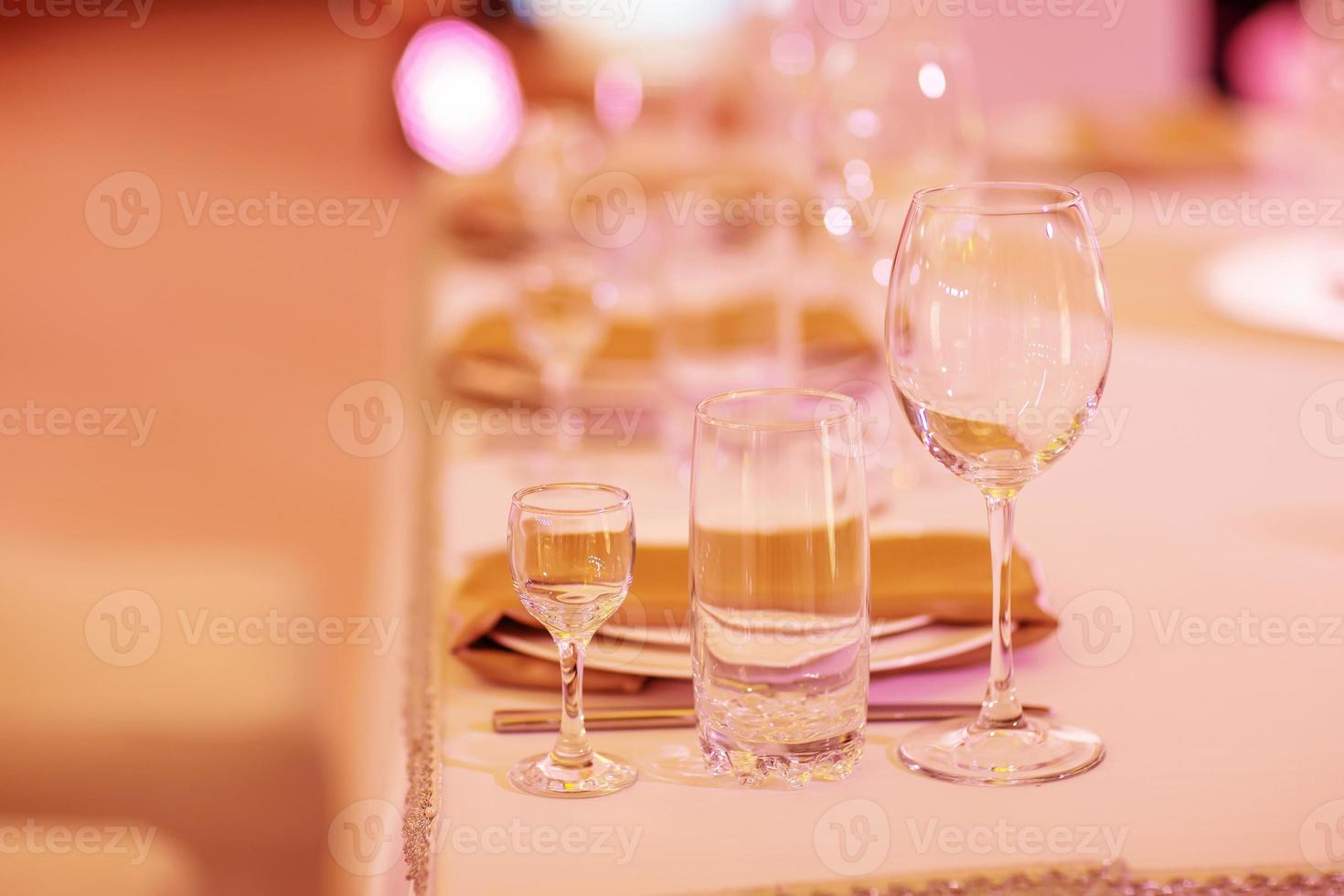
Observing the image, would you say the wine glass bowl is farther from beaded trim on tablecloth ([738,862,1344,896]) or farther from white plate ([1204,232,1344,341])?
white plate ([1204,232,1344,341])

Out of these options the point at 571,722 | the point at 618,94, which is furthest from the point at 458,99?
the point at 571,722

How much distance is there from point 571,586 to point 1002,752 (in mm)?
218

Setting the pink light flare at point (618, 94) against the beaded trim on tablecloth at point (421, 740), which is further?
the pink light flare at point (618, 94)

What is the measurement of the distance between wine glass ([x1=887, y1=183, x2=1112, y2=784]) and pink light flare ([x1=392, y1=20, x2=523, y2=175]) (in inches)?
154

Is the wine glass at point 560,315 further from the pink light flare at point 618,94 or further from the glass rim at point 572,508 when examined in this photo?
the pink light flare at point 618,94

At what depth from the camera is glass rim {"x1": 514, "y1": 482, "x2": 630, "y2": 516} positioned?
730mm

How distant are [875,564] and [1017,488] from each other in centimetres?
16

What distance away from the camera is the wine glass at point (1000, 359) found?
696mm

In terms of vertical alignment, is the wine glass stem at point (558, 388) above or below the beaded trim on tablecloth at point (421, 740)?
above

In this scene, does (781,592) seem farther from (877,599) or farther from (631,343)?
(631,343)

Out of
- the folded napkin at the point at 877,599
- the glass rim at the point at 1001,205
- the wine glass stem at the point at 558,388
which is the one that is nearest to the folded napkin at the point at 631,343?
the wine glass stem at the point at 558,388

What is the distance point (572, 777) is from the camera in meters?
0.73

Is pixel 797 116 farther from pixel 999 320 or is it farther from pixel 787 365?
pixel 999 320

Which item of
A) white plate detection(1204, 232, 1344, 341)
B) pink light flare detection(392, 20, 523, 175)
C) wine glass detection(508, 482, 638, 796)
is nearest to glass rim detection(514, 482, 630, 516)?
wine glass detection(508, 482, 638, 796)
